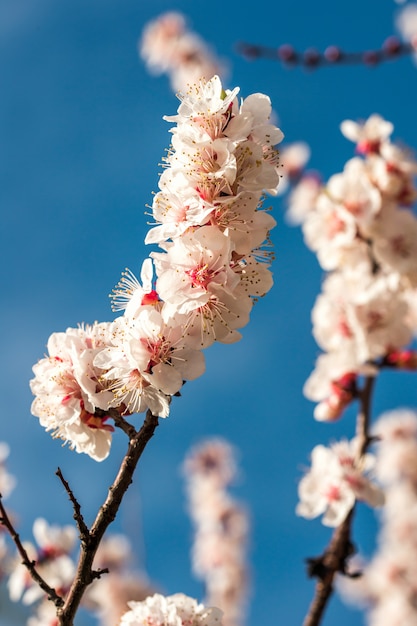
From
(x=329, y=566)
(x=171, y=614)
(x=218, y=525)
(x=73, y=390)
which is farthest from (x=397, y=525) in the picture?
(x=73, y=390)

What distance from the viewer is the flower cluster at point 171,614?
2.00 metres

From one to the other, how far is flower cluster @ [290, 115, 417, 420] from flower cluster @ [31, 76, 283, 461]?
195cm

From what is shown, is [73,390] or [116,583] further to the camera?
[116,583]

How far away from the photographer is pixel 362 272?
3791mm

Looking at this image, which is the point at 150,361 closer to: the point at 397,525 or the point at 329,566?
the point at 329,566

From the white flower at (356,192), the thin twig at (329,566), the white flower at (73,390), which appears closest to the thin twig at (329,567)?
the thin twig at (329,566)

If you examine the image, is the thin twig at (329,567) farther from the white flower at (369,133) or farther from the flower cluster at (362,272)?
the white flower at (369,133)

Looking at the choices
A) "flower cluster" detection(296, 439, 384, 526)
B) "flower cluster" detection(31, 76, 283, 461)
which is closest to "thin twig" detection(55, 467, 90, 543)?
"flower cluster" detection(31, 76, 283, 461)

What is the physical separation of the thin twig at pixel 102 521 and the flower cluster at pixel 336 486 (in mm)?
1924

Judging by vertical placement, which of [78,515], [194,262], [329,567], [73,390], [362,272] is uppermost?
[362,272]

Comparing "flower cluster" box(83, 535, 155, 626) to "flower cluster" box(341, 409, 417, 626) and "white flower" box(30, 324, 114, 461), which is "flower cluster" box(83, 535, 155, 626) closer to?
"flower cluster" box(341, 409, 417, 626)

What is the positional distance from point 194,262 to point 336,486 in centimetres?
216

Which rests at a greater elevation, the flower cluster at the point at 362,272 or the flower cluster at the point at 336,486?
the flower cluster at the point at 362,272

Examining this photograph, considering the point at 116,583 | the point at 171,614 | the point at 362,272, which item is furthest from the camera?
the point at 116,583
